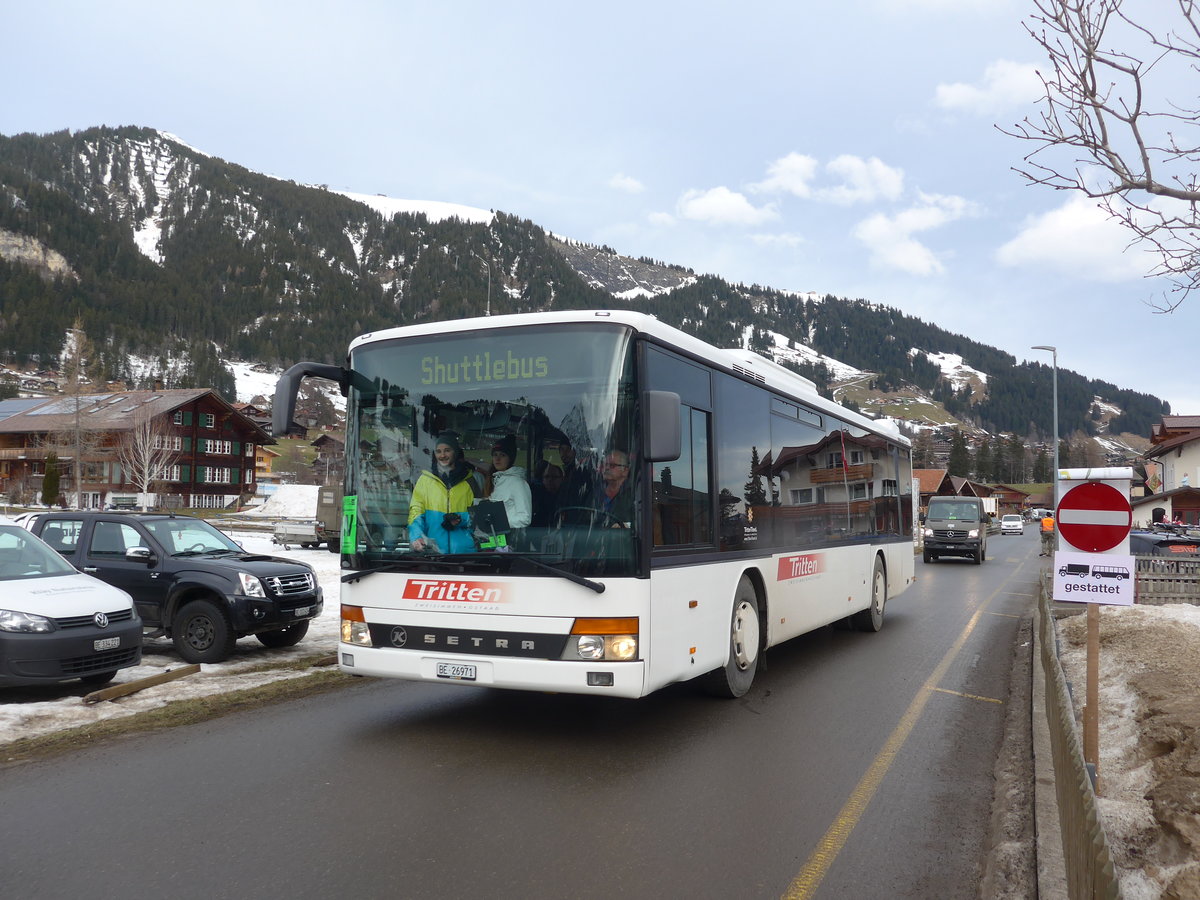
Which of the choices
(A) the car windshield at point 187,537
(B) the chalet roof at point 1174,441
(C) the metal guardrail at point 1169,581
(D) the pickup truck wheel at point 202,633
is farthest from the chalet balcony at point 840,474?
(B) the chalet roof at point 1174,441

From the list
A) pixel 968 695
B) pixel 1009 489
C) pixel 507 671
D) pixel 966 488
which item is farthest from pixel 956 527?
pixel 1009 489

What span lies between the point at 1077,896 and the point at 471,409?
4783 mm

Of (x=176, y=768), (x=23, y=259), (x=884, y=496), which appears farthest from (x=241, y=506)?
(x=23, y=259)

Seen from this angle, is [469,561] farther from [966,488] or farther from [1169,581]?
[966,488]

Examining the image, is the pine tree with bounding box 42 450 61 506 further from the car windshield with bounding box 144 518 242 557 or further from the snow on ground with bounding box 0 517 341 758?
the car windshield with bounding box 144 518 242 557

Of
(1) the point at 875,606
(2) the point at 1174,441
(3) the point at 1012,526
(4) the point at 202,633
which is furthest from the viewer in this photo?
(3) the point at 1012,526

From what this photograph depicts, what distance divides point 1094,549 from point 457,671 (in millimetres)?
4434

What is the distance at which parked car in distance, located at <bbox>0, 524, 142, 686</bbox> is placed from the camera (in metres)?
7.64

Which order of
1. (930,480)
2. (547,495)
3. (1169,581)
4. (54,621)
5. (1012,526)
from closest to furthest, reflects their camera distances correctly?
(547,495) → (54,621) → (1169,581) → (1012,526) → (930,480)

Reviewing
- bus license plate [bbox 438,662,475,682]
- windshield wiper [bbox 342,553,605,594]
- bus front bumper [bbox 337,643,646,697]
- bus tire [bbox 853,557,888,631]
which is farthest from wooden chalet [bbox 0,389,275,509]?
bus license plate [bbox 438,662,475,682]

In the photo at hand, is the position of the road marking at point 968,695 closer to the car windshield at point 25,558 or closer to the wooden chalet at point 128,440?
the car windshield at point 25,558

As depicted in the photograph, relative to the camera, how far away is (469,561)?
648cm

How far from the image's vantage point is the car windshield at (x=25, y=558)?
8.55 meters

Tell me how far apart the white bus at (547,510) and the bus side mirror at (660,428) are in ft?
0.04
